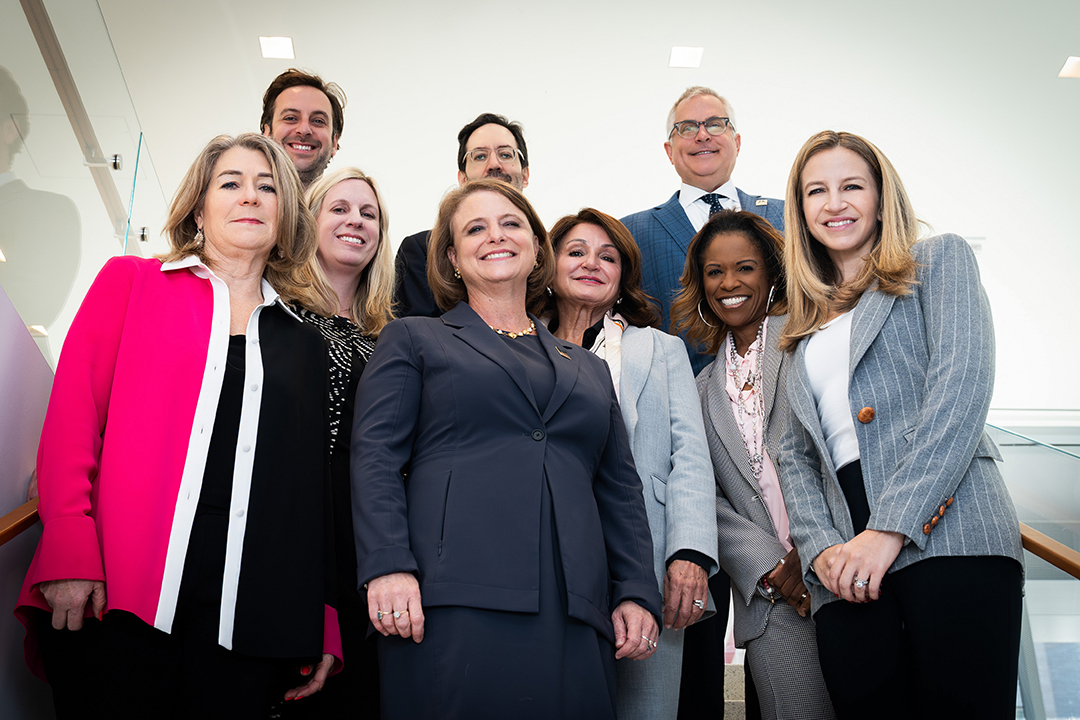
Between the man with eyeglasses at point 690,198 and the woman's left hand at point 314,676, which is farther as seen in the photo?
the man with eyeglasses at point 690,198

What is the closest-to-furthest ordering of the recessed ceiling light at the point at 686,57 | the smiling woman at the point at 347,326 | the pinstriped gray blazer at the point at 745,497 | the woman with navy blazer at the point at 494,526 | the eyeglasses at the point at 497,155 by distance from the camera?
the woman with navy blazer at the point at 494,526
the smiling woman at the point at 347,326
the pinstriped gray blazer at the point at 745,497
the eyeglasses at the point at 497,155
the recessed ceiling light at the point at 686,57

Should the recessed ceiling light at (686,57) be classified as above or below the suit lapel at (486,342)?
above

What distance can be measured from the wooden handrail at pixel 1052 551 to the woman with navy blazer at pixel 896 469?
0.37 meters

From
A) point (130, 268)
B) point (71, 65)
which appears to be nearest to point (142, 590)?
point (130, 268)

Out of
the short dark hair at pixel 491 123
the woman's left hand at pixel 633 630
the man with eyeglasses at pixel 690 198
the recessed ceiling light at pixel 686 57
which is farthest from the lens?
the recessed ceiling light at pixel 686 57

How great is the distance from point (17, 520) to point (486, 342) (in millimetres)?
1199

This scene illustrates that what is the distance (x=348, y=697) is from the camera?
82.8 inches

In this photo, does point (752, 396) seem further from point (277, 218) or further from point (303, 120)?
point (303, 120)

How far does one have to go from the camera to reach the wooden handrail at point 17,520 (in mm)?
1851

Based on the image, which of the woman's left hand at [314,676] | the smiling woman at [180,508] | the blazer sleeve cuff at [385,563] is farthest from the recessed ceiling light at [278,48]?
the blazer sleeve cuff at [385,563]

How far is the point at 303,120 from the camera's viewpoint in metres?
3.71

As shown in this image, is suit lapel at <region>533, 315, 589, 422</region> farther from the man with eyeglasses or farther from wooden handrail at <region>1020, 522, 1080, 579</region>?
wooden handrail at <region>1020, 522, 1080, 579</region>

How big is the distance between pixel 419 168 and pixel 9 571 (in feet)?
20.7

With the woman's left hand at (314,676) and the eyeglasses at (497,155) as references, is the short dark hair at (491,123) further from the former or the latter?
the woman's left hand at (314,676)
